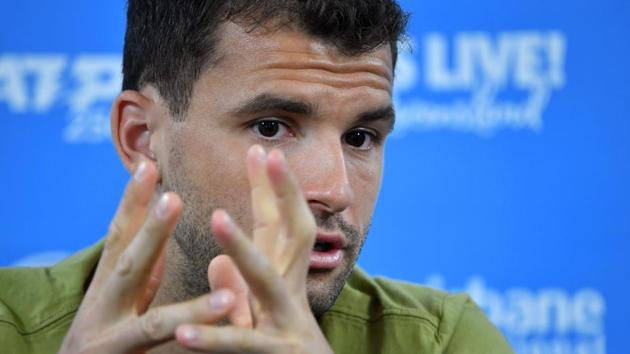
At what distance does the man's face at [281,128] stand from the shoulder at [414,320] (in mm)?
301

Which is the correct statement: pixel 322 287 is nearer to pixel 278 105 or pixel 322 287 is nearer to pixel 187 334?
pixel 278 105

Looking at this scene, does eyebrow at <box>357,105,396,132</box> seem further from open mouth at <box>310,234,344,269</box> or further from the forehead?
open mouth at <box>310,234,344,269</box>

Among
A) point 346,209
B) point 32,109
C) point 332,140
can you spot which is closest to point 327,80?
point 332,140

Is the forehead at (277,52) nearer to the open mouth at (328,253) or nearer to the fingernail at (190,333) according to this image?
the open mouth at (328,253)

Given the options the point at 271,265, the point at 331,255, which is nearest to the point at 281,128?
the point at 331,255

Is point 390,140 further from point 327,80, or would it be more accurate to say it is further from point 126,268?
point 126,268

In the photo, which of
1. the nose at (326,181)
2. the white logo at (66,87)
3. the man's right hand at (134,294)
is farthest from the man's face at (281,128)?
the white logo at (66,87)

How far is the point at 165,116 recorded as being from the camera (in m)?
1.87

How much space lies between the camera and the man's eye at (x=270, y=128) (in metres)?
1.76

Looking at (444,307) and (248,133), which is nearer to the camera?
(248,133)

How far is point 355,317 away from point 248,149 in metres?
0.49

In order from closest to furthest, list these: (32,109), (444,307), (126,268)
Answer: (126,268) → (444,307) → (32,109)

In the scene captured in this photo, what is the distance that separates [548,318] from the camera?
107 inches

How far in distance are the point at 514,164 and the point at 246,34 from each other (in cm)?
120
